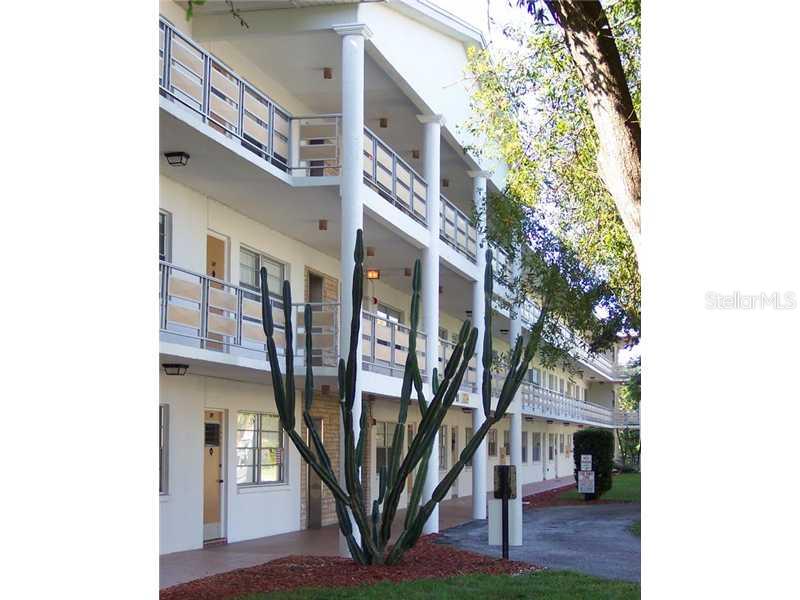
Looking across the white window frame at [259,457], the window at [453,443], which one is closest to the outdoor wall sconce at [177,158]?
the white window frame at [259,457]

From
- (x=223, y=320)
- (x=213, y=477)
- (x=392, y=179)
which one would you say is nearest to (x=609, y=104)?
(x=223, y=320)

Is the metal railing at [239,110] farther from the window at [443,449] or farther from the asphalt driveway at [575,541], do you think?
the window at [443,449]

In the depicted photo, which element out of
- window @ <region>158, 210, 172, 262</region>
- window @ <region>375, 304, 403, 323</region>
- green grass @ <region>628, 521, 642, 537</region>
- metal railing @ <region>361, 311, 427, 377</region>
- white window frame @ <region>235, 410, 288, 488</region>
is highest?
window @ <region>158, 210, 172, 262</region>

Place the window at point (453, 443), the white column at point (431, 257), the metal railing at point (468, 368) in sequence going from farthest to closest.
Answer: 1. the window at point (453, 443)
2. the metal railing at point (468, 368)
3. the white column at point (431, 257)

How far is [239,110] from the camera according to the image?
15.9m

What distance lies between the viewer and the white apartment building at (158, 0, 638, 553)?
15.7 metres

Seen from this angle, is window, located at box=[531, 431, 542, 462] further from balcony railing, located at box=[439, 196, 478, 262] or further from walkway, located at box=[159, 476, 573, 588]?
walkway, located at box=[159, 476, 573, 588]

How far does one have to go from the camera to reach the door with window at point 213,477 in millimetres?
18391

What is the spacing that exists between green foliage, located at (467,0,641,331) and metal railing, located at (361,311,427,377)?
3.22 metres

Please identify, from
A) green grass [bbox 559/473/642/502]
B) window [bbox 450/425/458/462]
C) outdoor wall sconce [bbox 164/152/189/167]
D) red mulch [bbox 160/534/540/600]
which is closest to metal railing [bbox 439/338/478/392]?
green grass [bbox 559/473/642/502]

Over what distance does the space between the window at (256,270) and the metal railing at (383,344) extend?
6.14 ft
